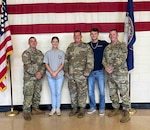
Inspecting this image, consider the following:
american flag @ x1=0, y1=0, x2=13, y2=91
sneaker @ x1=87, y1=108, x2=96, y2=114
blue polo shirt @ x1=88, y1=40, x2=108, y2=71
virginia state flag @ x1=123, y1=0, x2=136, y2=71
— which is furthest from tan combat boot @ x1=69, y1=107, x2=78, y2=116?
american flag @ x1=0, y1=0, x2=13, y2=91

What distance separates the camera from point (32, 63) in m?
5.40

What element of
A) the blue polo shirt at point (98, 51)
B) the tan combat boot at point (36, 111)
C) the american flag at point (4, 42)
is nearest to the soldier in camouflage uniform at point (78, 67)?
the blue polo shirt at point (98, 51)

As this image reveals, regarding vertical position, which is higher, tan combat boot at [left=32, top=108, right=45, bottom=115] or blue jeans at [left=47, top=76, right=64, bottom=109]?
blue jeans at [left=47, top=76, right=64, bottom=109]

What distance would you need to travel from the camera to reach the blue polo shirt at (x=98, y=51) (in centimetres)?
534

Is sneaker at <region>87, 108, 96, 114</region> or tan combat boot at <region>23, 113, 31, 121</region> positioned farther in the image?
sneaker at <region>87, 108, 96, 114</region>

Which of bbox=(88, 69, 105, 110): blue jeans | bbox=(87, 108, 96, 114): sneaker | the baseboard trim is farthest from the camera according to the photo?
the baseboard trim

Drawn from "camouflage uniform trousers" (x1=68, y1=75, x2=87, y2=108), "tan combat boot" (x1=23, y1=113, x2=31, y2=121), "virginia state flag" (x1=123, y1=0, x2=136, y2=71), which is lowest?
"tan combat boot" (x1=23, y1=113, x2=31, y2=121)

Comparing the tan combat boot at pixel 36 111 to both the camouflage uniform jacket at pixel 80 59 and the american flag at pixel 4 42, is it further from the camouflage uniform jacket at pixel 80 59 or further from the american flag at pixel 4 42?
the camouflage uniform jacket at pixel 80 59

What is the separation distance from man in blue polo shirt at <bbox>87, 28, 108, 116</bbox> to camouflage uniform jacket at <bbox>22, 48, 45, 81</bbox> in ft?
3.14

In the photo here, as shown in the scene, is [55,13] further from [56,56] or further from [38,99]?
[38,99]

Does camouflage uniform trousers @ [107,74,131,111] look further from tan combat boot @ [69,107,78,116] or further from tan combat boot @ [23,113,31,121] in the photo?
tan combat boot @ [23,113,31,121]

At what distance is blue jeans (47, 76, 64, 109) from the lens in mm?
5488

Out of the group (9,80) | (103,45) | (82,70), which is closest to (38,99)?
(9,80)

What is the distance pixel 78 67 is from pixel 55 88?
63 centimetres
